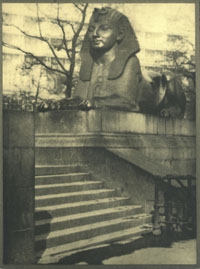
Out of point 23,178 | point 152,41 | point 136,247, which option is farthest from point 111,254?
point 152,41

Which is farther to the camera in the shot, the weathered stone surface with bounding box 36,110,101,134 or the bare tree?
the weathered stone surface with bounding box 36,110,101,134

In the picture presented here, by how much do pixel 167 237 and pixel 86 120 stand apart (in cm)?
170

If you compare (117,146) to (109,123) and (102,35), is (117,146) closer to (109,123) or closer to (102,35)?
(109,123)

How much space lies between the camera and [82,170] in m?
5.16

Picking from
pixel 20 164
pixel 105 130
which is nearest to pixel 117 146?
pixel 105 130

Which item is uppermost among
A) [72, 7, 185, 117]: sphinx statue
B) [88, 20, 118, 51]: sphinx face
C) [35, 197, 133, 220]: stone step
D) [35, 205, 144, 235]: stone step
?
[88, 20, 118, 51]: sphinx face

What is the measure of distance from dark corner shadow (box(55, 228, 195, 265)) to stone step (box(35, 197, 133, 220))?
0.45m

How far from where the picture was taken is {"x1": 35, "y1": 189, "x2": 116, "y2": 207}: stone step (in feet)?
15.9

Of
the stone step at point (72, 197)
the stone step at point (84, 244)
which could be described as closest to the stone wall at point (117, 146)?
the stone step at point (72, 197)

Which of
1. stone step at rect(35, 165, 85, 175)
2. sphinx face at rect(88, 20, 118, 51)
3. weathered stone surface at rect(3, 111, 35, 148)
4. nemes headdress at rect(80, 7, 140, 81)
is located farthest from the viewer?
sphinx face at rect(88, 20, 118, 51)

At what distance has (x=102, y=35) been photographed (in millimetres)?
5387

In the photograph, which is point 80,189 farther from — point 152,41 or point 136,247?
point 152,41

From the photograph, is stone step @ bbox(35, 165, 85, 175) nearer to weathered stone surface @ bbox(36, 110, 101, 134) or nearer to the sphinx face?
weathered stone surface @ bbox(36, 110, 101, 134)

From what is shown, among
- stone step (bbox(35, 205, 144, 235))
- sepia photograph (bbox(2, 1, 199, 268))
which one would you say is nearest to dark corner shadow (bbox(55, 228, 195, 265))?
sepia photograph (bbox(2, 1, 199, 268))
